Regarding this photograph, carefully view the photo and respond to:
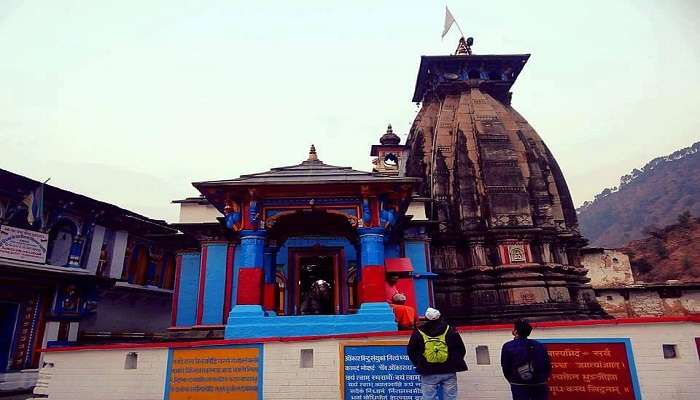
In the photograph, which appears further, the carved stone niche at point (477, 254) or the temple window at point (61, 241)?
the carved stone niche at point (477, 254)

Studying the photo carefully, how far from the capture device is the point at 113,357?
318 inches

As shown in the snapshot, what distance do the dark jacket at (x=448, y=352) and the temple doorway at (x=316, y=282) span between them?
8.35m

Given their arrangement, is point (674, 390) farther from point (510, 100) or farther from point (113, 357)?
point (510, 100)

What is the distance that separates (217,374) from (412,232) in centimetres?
920

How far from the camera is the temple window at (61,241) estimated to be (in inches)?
580

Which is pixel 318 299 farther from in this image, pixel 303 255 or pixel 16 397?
pixel 16 397

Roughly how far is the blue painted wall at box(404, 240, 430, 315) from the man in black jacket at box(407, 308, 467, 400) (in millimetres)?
8584

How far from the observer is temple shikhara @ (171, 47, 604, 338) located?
1081 centimetres

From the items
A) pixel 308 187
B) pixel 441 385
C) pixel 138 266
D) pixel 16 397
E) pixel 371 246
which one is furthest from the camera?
pixel 138 266

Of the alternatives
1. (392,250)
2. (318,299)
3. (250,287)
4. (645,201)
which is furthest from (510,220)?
(645,201)

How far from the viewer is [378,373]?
6.94m

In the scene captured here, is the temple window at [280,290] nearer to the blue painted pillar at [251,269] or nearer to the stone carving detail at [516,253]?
the blue painted pillar at [251,269]

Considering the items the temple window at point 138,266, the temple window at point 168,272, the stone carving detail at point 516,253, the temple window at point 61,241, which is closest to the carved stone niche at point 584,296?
the stone carving detail at point 516,253

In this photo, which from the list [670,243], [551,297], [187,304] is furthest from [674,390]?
[670,243]
